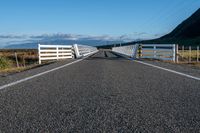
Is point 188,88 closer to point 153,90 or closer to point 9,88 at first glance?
point 153,90

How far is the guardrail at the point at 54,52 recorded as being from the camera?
79.1ft

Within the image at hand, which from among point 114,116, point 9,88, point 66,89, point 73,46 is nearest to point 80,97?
point 66,89

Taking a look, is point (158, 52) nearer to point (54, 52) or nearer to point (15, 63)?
point (54, 52)

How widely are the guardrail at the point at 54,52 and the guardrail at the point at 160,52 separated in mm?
6370

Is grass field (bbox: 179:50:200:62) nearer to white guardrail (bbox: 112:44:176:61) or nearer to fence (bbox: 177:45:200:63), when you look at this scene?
fence (bbox: 177:45:200:63)

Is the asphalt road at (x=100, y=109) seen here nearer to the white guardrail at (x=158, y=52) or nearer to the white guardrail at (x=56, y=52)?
the white guardrail at (x=158, y=52)

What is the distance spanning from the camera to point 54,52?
88.8 ft

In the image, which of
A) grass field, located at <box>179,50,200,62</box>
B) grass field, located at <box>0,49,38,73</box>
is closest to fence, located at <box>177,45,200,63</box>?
grass field, located at <box>179,50,200,62</box>

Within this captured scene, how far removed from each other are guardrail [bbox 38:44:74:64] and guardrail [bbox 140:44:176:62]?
6.37m

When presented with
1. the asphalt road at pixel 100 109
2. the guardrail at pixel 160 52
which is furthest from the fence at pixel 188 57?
the asphalt road at pixel 100 109

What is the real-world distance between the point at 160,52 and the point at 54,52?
26.3 ft

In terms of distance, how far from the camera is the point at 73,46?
32625mm

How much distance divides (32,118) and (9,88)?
3642 millimetres

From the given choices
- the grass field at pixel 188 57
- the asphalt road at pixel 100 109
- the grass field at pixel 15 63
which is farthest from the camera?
the grass field at pixel 188 57
